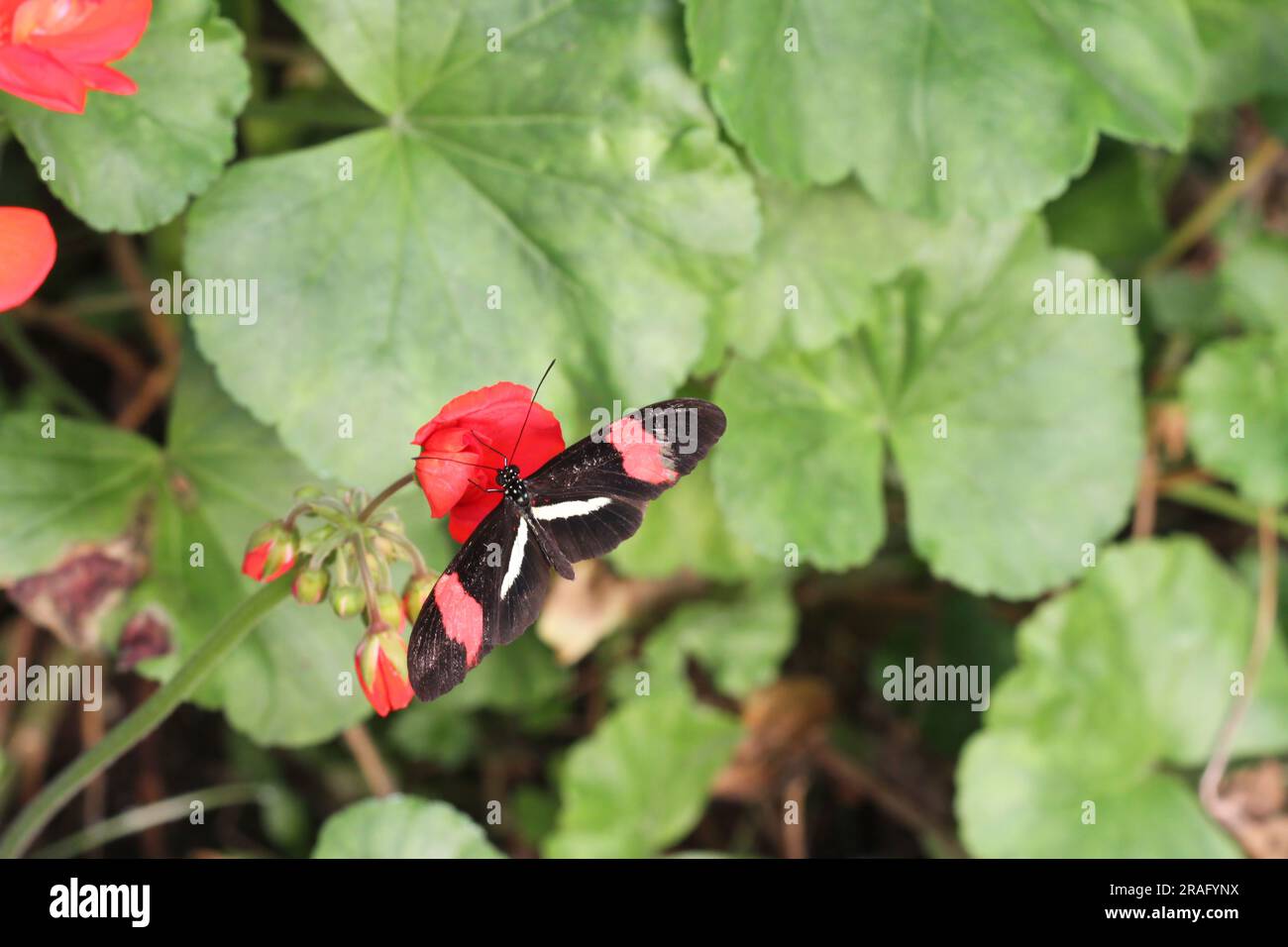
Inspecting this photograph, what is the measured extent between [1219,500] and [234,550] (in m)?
2.22

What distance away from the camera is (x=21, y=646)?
2.46 metres

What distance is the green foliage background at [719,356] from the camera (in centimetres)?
185

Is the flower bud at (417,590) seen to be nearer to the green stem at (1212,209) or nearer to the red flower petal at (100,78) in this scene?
the red flower petal at (100,78)

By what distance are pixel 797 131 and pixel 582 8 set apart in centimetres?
39

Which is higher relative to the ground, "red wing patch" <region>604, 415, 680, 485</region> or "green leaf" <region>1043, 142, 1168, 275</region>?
"green leaf" <region>1043, 142, 1168, 275</region>

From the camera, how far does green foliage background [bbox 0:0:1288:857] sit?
1.85m

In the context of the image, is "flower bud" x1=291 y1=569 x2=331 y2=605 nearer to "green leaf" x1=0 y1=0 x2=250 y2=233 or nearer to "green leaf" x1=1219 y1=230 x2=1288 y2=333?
"green leaf" x1=0 y1=0 x2=250 y2=233

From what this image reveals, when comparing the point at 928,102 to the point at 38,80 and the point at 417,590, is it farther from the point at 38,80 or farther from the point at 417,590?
Answer: the point at 38,80

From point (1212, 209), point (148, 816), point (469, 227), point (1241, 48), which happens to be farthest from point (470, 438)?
point (1212, 209)

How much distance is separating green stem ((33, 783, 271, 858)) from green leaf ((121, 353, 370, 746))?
52 cm

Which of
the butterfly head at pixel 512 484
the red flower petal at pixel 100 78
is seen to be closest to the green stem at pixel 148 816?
the butterfly head at pixel 512 484

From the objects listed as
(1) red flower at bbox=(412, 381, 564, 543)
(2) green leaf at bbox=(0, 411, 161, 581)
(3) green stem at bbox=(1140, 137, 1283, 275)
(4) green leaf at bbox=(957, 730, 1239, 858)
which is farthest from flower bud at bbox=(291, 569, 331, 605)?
(3) green stem at bbox=(1140, 137, 1283, 275)

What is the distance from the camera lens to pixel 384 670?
1.26 meters

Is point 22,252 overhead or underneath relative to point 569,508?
overhead
